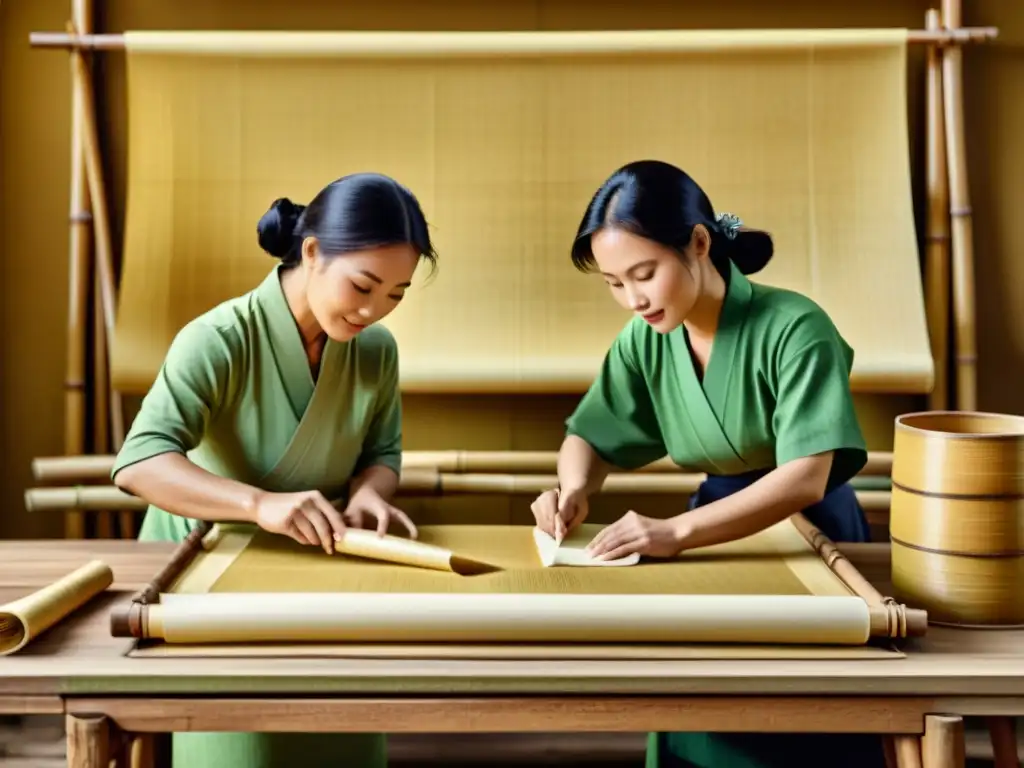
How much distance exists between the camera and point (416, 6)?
7.27 ft

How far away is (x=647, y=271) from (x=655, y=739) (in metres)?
0.70

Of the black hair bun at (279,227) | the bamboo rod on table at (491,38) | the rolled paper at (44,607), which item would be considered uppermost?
the bamboo rod on table at (491,38)

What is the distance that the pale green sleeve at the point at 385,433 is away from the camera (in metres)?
1.66

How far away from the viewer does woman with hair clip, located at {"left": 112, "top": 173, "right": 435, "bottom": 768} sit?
4.74 ft

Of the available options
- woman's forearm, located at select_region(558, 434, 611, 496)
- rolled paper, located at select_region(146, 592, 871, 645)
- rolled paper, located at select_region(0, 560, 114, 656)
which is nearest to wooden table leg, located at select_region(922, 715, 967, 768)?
rolled paper, located at select_region(146, 592, 871, 645)

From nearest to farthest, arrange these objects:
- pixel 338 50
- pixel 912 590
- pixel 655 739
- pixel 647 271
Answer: pixel 912 590, pixel 647 271, pixel 655 739, pixel 338 50

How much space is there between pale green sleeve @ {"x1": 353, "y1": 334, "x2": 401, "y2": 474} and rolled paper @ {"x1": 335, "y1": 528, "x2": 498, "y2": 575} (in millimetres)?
284

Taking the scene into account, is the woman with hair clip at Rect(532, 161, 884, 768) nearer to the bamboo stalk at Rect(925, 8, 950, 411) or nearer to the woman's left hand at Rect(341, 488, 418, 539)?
the woman's left hand at Rect(341, 488, 418, 539)

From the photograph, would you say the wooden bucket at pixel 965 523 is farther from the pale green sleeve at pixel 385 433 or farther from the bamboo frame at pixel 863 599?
the pale green sleeve at pixel 385 433

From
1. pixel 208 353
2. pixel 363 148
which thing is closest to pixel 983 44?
pixel 363 148

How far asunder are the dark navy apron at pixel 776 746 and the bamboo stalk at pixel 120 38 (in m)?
0.97

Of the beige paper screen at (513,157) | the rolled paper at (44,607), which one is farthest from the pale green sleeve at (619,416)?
the rolled paper at (44,607)

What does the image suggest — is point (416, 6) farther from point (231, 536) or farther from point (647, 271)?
point (231, 536)

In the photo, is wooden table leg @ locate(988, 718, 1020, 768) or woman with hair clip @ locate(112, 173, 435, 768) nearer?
woman with hair clip @ locate(112, 173, 435, 768)
